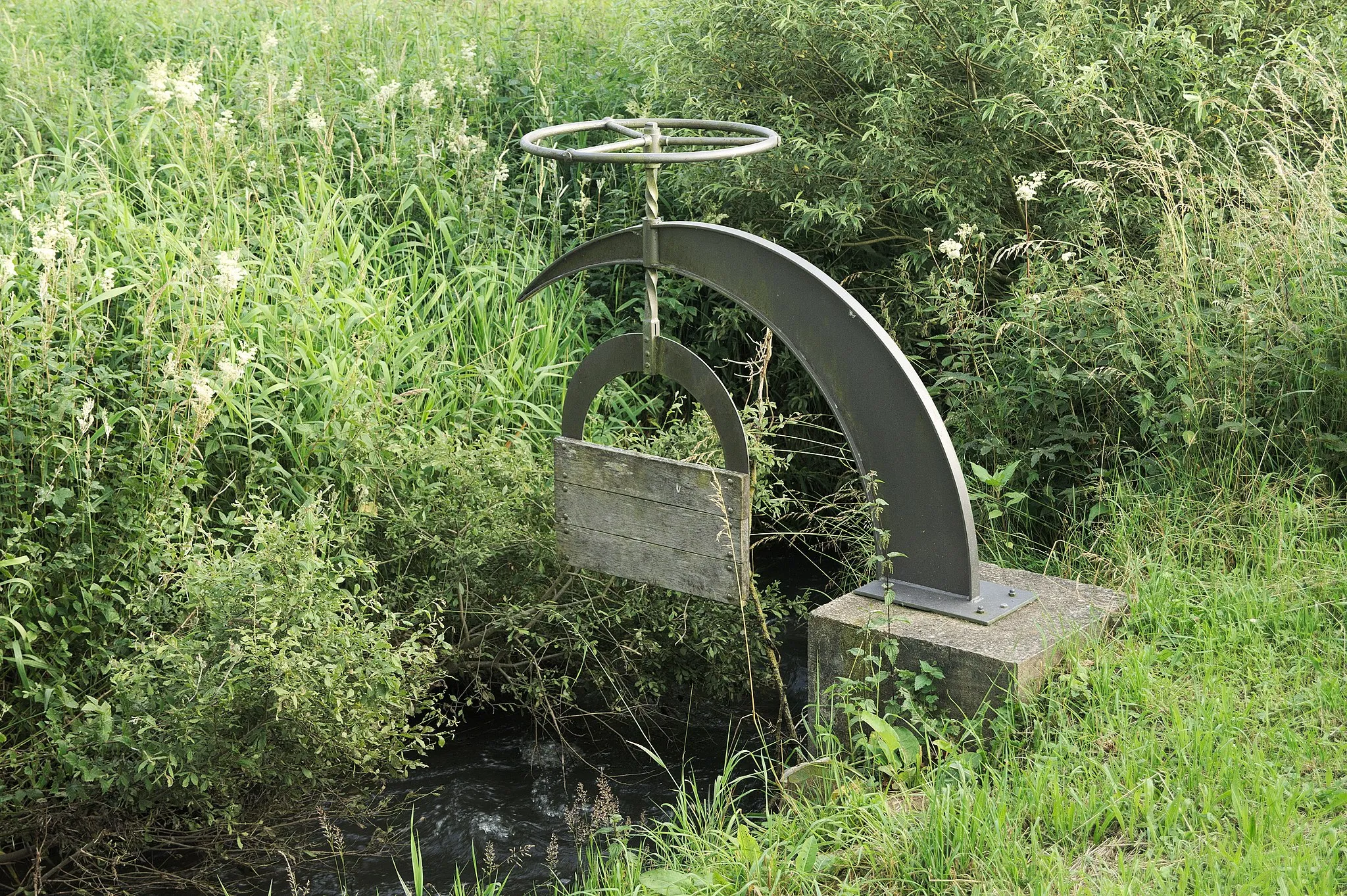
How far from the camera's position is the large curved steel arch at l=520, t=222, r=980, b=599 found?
3281 mm

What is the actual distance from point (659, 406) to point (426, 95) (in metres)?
1.86

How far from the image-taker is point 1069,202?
5.15 m

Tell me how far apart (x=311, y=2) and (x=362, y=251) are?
3.25 m

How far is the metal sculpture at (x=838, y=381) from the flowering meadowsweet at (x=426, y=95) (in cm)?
215

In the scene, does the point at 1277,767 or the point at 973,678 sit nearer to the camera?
the point at 1277,767

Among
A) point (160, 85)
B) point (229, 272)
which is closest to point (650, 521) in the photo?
point (229, 272)

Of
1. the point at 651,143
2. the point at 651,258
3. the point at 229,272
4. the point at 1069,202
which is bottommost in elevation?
the point at 229,272

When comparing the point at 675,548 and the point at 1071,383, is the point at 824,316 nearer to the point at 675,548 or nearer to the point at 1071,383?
the point at 675,548

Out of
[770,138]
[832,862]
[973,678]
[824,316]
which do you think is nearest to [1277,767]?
[973,678]

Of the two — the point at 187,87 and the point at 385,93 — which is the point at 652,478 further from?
the point at 385,93

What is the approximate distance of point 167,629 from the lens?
3.80 metres

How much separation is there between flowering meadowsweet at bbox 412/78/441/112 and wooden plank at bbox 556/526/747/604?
8.75ft

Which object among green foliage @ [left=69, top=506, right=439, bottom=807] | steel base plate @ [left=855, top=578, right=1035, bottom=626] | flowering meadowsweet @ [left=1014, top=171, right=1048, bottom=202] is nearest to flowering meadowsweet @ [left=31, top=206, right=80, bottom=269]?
green foliage @ [left=69, top=506, right=439, bottom=807]

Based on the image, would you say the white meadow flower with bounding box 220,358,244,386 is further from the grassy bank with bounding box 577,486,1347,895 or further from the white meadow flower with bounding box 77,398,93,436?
the grassy bank with bounding box 577,486,1347,895
